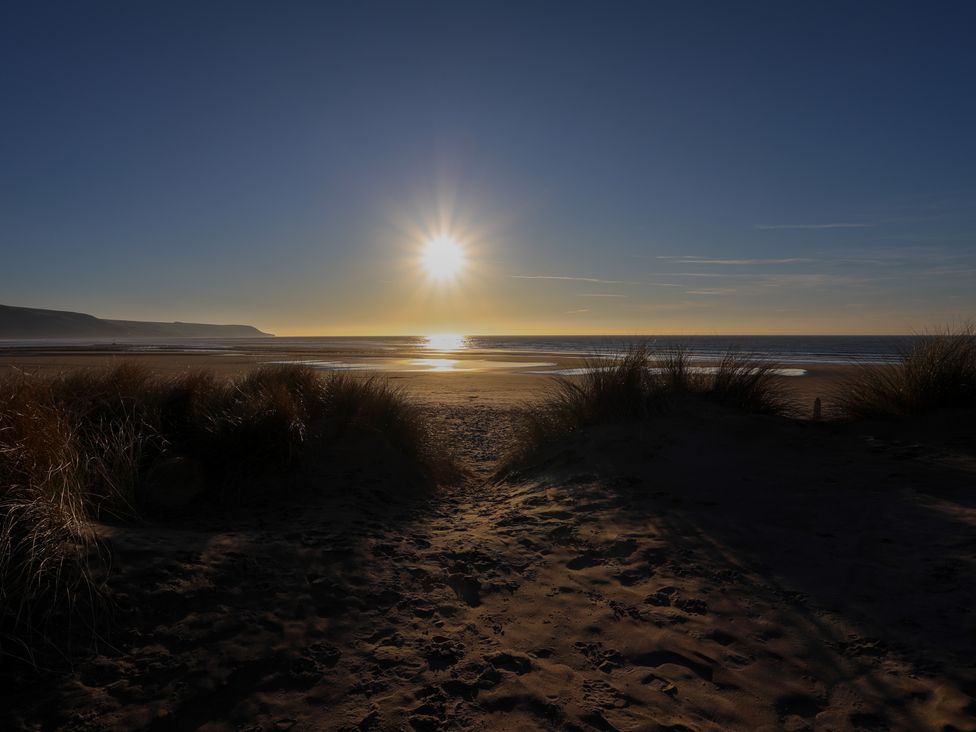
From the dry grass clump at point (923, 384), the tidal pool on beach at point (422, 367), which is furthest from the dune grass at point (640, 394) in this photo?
the tidal pool on beach at point (422, 367)

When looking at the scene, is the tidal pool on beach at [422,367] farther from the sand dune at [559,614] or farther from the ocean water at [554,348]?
the sand dune at [559,614]

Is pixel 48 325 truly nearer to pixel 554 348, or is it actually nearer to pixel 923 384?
pixel 554 348

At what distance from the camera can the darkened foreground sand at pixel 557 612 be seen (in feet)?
8.27

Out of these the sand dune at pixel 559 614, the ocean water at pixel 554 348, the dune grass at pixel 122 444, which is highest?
the ocean water at pixel 554 348

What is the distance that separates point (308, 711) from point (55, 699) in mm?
1118

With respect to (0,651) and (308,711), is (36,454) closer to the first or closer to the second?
(0,651)

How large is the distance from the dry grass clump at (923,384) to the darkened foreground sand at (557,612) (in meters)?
1.77

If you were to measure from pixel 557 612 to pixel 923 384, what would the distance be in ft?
23.8

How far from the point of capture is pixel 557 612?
11.5 ft

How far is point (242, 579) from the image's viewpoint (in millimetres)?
3533

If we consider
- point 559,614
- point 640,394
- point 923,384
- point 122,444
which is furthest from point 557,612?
point 923,384

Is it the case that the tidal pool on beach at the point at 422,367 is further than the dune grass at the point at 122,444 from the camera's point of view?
Yes

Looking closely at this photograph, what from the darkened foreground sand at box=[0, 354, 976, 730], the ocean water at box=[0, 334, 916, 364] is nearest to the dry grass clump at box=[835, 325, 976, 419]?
the darkened foreground sand at box=[0, 354, 976, 730]

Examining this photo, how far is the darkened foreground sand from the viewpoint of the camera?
8.27ft
